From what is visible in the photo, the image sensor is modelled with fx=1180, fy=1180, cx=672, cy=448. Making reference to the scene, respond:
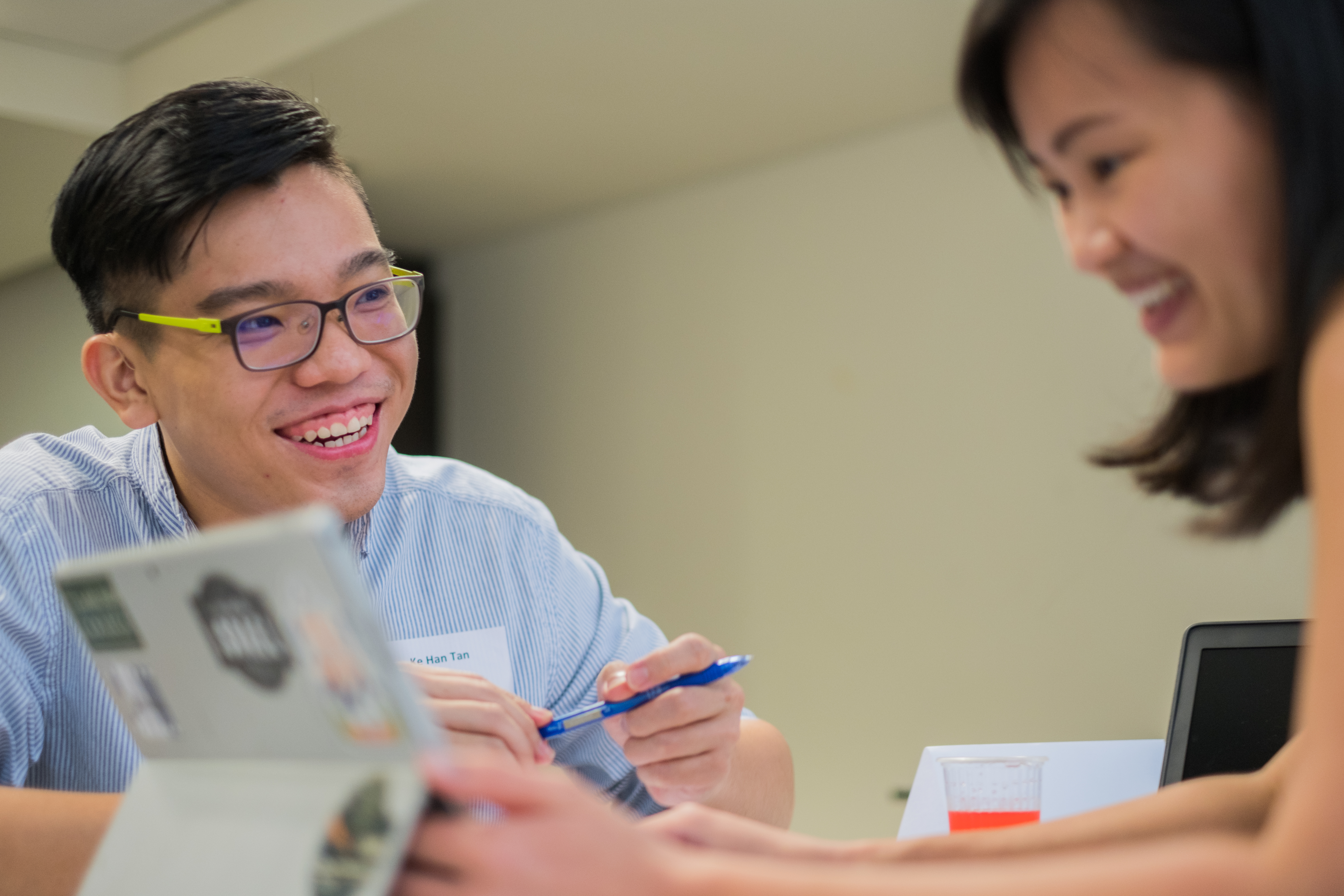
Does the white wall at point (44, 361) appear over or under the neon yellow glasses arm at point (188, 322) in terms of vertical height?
over

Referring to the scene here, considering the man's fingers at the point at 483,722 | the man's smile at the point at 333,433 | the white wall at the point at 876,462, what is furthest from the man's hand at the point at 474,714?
the white wall at the point at 876,462

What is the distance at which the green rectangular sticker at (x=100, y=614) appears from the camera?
0.64 meters

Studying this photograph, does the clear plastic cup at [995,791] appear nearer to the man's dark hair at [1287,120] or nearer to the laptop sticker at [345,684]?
the man's dark hair at [1287,120]

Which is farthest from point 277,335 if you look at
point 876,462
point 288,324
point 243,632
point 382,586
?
point 876,462

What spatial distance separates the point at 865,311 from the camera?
393cm

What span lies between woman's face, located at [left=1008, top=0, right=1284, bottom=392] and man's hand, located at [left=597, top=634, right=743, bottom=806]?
0.60 m

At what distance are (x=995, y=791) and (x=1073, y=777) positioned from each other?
11.1 inches

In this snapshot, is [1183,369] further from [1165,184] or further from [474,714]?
[474,714]

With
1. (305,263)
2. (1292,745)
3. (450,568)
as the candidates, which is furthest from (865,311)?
(1292,745)

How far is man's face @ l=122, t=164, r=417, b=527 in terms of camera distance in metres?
1.34

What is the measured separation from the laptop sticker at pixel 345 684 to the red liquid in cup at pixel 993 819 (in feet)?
2.55

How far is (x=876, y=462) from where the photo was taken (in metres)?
3.88

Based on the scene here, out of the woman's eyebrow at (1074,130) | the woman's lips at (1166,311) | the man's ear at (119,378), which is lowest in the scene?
the man's ear at (119,378)

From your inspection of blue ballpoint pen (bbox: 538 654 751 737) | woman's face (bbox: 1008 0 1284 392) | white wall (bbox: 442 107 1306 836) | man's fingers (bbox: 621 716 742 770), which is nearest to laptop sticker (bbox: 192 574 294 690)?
woman's face (bbox: 1008 0 1284 392)
